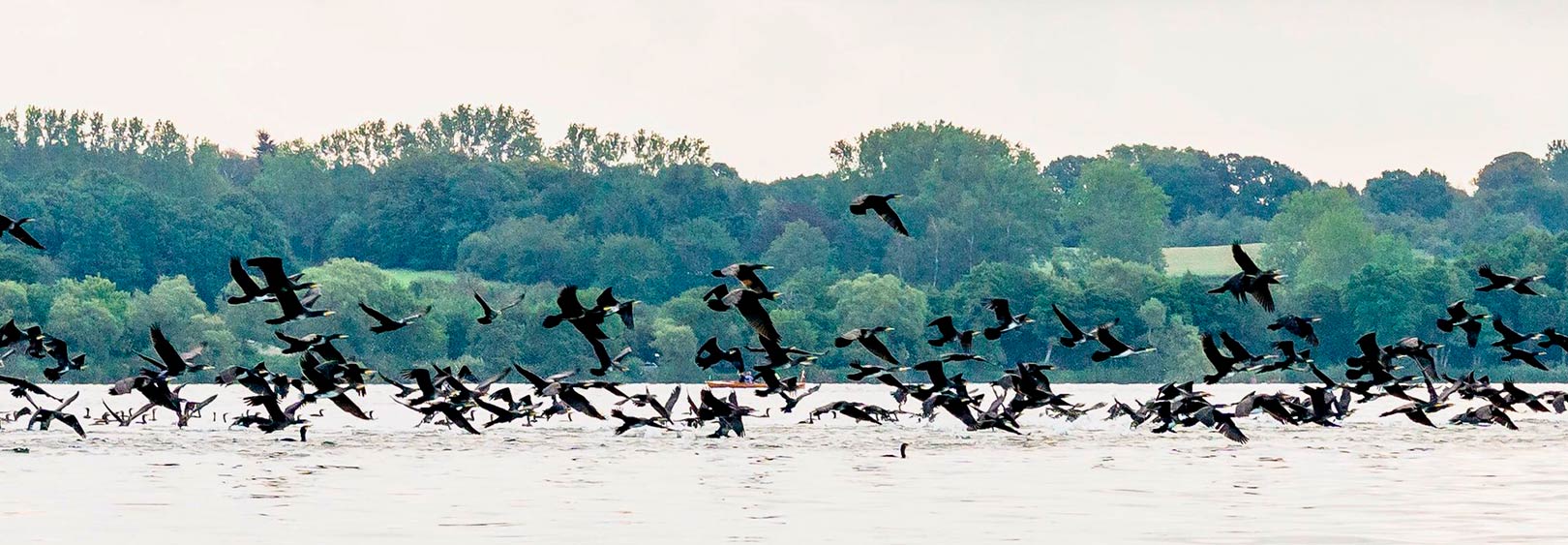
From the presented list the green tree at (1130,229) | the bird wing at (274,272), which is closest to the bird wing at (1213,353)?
the bird wing at (274,272)

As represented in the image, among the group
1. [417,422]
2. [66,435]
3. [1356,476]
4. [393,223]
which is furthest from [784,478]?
[393,223]

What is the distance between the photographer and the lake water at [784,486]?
111 feet

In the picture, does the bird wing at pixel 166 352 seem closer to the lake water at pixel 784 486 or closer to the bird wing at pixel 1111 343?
the lake water at pixel 784 486

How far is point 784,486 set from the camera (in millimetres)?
42406

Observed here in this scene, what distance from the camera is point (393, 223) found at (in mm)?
193375

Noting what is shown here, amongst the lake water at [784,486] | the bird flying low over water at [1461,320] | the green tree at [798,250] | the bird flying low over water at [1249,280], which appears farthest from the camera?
the green tree at [798,250]

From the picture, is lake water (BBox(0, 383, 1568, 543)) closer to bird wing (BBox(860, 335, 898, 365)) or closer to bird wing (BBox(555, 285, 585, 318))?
bird wing (BBox(860, 335, 898, 365))

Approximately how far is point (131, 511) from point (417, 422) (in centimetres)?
3044

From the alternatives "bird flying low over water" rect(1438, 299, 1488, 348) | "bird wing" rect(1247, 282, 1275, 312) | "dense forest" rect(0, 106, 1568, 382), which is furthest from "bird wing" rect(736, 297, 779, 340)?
"dense forest" rect(0, 106, 1568, 382)

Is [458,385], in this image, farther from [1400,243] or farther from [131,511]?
[1400,243]

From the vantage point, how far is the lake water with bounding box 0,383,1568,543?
34.0 metres

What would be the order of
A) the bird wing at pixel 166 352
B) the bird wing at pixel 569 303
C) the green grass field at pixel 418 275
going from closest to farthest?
the bird wing at pixel 569 303, the bird wing at pixel 166 352, the green grass field at pixel 418 275

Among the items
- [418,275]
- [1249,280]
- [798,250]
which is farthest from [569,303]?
[418,275]

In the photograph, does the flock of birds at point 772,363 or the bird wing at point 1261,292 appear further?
the bird wing at point 1261,292
